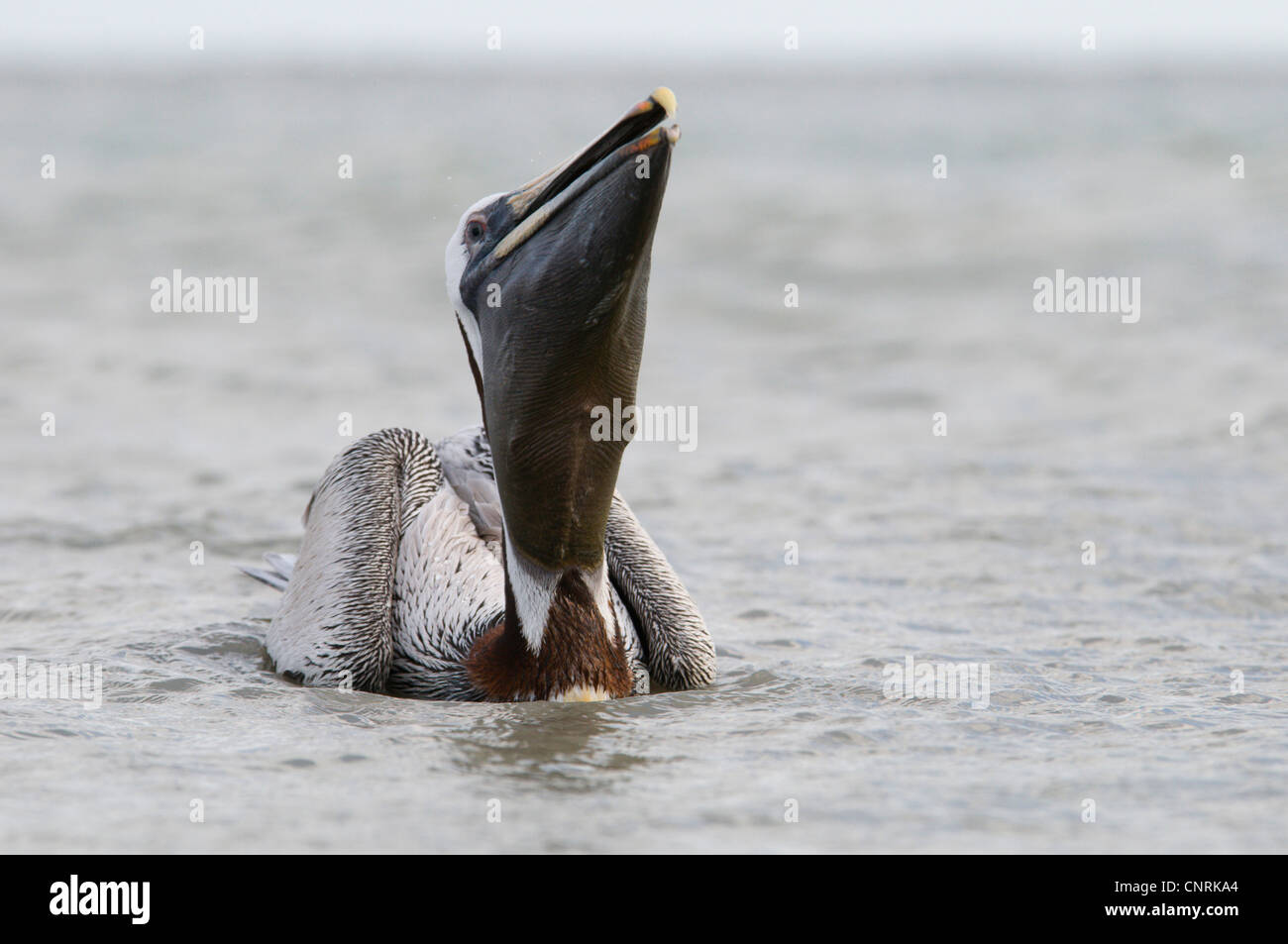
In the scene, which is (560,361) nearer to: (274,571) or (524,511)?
(524,511)

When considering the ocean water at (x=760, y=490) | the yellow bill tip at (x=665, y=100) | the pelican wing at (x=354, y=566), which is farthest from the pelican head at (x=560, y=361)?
the pelican wing at (x=354, y=566)

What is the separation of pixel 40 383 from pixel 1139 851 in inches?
347

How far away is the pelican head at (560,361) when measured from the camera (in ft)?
12.9

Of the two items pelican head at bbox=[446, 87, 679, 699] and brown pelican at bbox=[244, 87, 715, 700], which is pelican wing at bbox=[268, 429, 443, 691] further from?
pelican head at bbox=[446, 87, 679, 699]

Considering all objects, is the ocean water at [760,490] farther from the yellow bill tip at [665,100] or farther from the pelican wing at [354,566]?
the yellow bill tip at [665,100]

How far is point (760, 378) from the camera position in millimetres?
11367

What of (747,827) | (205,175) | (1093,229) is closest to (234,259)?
(205,175)

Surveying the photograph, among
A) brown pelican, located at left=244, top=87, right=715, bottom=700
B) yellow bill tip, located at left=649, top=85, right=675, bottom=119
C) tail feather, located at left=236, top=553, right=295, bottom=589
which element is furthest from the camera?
tail feather, located at left=236, top=553, right=295, bottom=589

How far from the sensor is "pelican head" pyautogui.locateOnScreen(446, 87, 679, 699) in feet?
12.9

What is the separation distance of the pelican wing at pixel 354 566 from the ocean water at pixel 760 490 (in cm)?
15

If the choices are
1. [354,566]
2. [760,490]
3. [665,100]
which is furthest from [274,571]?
[665,100]

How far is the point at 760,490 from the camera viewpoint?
8.44 metres

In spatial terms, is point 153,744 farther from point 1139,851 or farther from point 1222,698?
point 1222,698

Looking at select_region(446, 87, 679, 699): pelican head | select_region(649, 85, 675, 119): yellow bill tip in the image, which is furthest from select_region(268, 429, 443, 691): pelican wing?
select_region(649, 85, 675, 119): yellow bill tip
